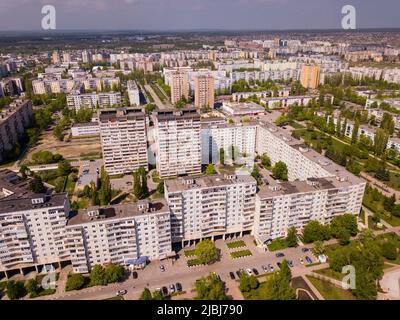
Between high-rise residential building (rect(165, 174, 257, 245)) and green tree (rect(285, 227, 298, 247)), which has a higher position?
high-rise residential building (rect(165, 174, 257, 245))

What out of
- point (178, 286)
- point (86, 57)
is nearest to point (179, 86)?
point (178, 286)

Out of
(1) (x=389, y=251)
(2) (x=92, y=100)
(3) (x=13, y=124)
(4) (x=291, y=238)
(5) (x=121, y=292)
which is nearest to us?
(5) (x=121, y=292)

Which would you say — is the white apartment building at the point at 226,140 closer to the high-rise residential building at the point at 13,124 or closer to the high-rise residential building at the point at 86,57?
the high-rise residential building at the point at 13,124

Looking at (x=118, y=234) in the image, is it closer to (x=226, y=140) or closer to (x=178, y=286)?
(x=178, y=286)

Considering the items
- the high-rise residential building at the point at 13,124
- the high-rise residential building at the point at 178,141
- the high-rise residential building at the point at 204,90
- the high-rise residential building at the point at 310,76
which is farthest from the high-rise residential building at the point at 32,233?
the high-rise residential building at the point at 310,76

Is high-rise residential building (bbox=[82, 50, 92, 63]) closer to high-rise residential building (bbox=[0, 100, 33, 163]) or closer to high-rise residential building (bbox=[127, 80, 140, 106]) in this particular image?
high-rise residential building (bbox=[127, 80, 140, 106])

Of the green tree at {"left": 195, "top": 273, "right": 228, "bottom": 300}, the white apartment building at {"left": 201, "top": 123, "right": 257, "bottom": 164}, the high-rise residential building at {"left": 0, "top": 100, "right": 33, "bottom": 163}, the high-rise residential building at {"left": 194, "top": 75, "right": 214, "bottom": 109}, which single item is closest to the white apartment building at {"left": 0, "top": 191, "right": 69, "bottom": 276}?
the green tree at {"left": 195, "top": 273, "right": 228, "bottom": 300}

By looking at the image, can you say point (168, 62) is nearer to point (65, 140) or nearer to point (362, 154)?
point (65, 140)
